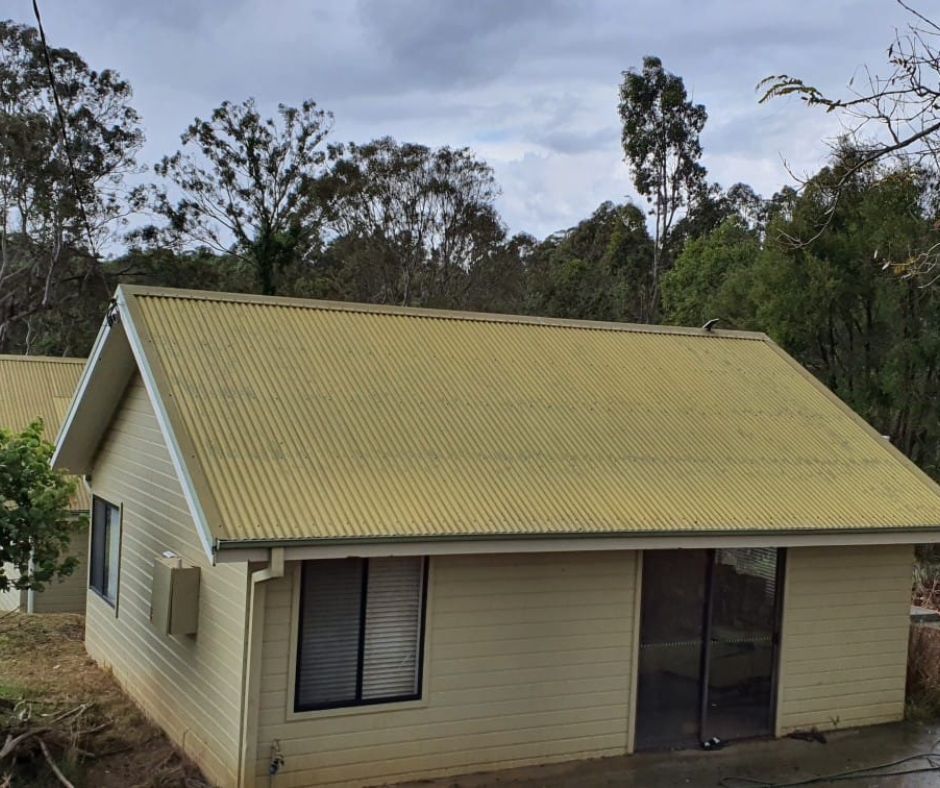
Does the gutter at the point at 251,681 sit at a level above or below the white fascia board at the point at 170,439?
below

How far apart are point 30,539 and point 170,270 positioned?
92.4 ft

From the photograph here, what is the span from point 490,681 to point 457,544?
1.51 meters

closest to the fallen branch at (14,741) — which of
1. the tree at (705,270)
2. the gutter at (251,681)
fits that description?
the gutter at (251,681)

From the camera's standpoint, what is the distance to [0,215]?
3098 centimetres

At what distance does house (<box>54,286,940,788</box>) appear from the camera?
300 inches

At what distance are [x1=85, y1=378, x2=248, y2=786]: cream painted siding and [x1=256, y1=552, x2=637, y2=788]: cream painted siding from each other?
0.47 m

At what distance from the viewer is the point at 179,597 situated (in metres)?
8.43

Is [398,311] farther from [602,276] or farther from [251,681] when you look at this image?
[602,276]

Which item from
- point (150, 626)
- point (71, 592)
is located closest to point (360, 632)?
point (150, 626)

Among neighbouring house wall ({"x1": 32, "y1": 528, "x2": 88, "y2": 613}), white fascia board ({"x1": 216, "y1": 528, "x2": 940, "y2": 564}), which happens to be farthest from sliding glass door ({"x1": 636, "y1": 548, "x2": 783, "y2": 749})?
neighbouring house wall ({"x1": 32, "y1": 528, "x2": 88, "y2": 613})

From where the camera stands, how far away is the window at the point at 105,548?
11.1m

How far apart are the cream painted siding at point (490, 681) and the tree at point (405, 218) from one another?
3014 centimetres

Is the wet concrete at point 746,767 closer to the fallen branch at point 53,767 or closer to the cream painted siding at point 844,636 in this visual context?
the cream painted siding at point 844,636

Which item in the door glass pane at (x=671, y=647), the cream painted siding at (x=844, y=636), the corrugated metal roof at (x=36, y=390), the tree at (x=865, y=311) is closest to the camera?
the door glass pane at (x=671, y=647)
